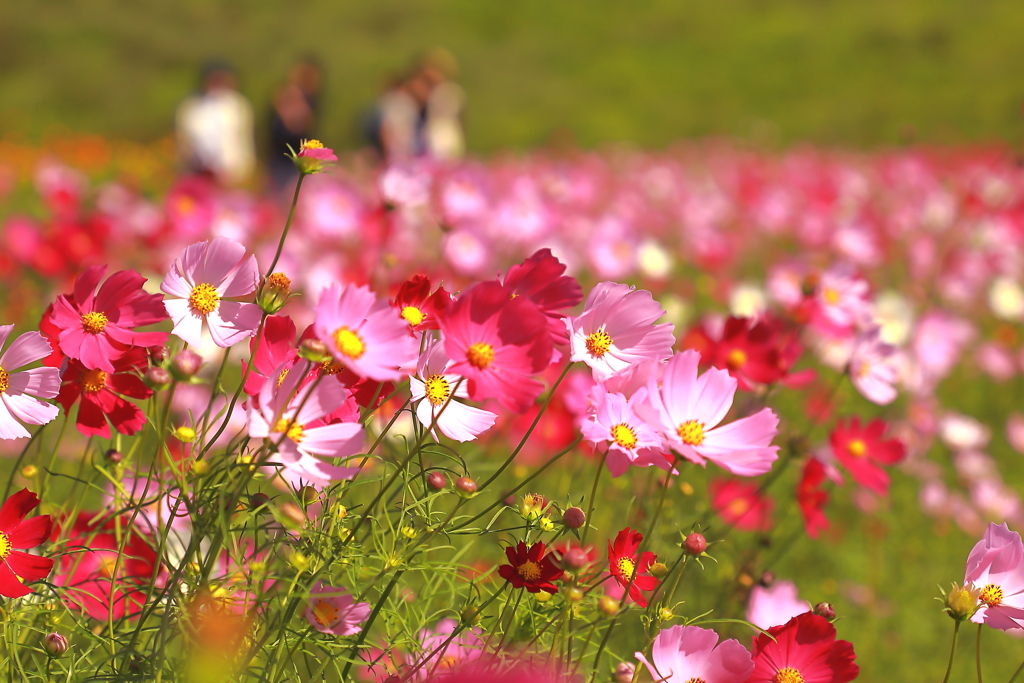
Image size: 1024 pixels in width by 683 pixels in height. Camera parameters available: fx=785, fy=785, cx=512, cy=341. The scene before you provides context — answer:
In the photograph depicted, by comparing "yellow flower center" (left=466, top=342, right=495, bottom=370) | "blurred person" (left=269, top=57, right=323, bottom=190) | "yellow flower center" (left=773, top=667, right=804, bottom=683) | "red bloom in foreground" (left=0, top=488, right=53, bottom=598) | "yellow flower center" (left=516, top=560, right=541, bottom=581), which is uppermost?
"blurred person" (left=269, top=57, right=323, bottom=190)

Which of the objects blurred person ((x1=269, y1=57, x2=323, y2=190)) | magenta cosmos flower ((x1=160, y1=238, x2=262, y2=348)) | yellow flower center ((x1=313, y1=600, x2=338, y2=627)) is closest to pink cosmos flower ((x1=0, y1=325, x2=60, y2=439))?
magenta cosmos flower ((x1=160, y1=238, x2=262, y2=348))

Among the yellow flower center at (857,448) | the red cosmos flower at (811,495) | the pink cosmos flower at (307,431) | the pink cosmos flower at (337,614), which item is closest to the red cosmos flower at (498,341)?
the pink cosmos flower at (307,431)

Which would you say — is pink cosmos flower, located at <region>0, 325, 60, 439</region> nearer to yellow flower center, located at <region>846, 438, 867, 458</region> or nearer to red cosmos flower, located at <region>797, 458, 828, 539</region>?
red cosmos flower, located at <region>797, 458, 828, 539</region>

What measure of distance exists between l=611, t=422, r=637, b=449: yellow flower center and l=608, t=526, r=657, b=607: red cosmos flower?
3.8 inches

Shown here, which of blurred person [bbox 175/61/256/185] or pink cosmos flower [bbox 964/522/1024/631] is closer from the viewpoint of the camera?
pink cosmos flower [bbox 964/522/1024/631]

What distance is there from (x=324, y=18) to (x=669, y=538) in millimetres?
23426

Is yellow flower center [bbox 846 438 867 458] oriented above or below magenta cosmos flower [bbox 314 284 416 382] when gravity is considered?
above

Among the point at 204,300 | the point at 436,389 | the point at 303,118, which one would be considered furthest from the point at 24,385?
the point at 303,118

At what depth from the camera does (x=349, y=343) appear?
0.66 metres

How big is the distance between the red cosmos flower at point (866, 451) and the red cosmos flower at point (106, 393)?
112 centimetres

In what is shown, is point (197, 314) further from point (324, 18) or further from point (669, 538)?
point (324, 18)

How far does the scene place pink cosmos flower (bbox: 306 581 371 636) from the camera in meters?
0.85

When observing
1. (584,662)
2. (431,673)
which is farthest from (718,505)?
(431,673)

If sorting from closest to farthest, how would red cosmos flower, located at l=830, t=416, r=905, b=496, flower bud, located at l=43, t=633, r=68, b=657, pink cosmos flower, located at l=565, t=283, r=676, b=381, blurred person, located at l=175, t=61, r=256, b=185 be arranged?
flower bud, located at l=43, t=633, r=68, b=657 → pink cosmos flower, located at l=565, t=283, r=676, b=381 → red cosmos flower, located at l=830, t=416, r=905, b=496 → blurred person, located at l=175, t=61, r=256, b=185
